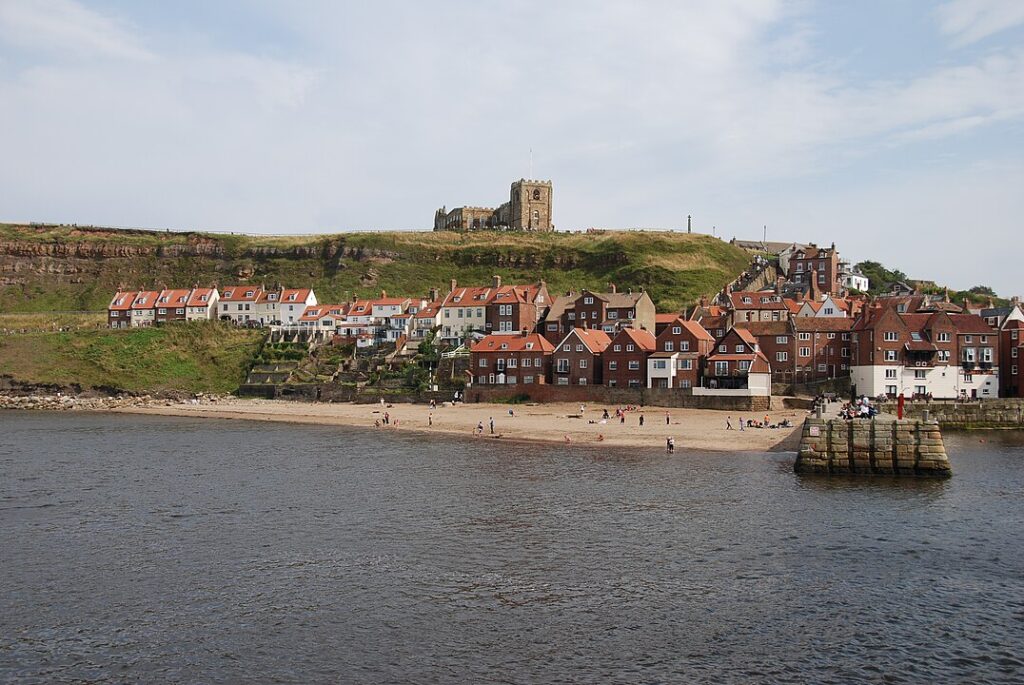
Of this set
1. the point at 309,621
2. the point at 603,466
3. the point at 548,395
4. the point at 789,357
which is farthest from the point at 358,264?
the point at 309,621

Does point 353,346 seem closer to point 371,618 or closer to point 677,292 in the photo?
point 677,292

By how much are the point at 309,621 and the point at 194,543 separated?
1063 centimetres

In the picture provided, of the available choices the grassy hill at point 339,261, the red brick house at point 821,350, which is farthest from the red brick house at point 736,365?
the grassy hill at point 339,261

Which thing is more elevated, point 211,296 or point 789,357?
point 211,296

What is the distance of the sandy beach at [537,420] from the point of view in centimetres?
6159

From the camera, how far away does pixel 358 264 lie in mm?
157875

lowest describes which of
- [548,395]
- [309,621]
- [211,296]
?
[309,621]

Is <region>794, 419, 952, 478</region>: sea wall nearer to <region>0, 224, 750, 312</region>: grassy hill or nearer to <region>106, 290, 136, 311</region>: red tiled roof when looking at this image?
<region>0, 224, 750, 312</region>: grassy hill

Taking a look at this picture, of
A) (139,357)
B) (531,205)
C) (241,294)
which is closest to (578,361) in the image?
(139,357)

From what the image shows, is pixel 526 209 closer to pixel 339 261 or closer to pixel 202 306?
pixel 339 261

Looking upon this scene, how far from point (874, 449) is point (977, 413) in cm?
2839

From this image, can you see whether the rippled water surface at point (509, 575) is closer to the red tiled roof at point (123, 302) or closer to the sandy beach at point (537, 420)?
the sandy beach at point (537, 420)

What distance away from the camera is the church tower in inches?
6969

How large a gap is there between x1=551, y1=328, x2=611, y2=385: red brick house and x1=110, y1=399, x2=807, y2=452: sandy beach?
4076 millimetres
